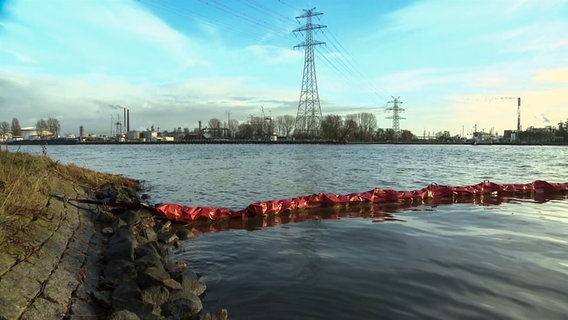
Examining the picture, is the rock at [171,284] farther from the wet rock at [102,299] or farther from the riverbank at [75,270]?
the wet rock at [102,299]

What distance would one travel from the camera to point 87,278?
7.31m

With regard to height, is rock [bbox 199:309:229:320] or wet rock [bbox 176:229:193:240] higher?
rock [bbox 199:309:229:320]

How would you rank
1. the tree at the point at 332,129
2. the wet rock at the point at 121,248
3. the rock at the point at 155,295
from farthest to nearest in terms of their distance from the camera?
the tree at the point at 332,129 → the wet rock at the point at 121,248 → the rock at the point at 155,295

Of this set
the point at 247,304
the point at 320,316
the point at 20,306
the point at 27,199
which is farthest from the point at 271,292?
the point at 27,199

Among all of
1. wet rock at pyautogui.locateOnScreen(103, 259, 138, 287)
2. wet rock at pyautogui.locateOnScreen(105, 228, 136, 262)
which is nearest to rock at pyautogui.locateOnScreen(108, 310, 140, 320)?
wet rock at pyautogui.locateOnScreen(103, 259, 138, 287)

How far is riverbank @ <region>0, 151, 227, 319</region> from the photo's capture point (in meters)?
5.62

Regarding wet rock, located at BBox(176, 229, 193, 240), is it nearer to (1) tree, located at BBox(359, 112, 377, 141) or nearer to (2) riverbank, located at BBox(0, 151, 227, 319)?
(2) riverbank, located at BBox(0, 151, 227, 319)

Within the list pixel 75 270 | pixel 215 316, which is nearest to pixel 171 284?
pixel 215 316

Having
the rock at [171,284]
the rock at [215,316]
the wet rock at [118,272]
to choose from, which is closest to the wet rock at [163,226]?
the wet rock at [118,272]

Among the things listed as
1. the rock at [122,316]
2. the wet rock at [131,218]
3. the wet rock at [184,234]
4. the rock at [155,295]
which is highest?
the rock at [122,316]

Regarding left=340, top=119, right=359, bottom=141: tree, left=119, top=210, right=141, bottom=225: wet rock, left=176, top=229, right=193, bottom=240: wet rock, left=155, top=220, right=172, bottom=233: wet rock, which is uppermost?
left=340, top=119, right=359, bottom=141: tree

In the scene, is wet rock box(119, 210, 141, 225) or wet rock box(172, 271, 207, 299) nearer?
wet rock box(172, 271, 207, 299)

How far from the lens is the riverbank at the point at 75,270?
562cm

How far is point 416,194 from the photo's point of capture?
2008cm
